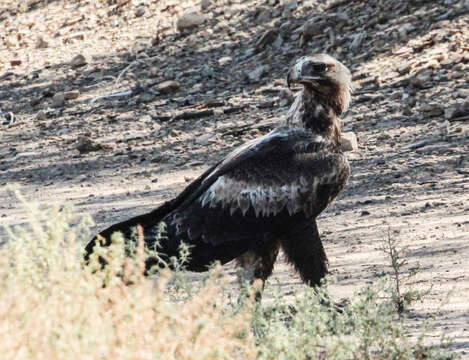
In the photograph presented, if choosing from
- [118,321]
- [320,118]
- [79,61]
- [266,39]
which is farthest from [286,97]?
[118,321]

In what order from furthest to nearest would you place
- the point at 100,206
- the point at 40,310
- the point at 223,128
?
the point at 223,128 < the point at 100,206 < the point at 40,310

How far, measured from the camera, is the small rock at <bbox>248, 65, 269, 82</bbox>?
12998mm

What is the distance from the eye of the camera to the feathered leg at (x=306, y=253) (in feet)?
21.8

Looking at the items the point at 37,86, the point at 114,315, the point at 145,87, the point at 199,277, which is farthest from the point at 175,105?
the point at 114,315

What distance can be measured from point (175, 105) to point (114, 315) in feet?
28.5

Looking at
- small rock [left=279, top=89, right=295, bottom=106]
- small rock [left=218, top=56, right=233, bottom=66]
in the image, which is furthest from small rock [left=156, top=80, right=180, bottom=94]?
small rock [left=279, top=89, right=295, bottom=106]

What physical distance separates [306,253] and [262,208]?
1.23ft

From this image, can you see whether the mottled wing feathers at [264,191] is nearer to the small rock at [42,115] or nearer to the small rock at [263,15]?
the small rock at [42,115]

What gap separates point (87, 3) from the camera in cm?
1683

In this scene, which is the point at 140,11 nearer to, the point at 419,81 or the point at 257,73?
the point at 257,73

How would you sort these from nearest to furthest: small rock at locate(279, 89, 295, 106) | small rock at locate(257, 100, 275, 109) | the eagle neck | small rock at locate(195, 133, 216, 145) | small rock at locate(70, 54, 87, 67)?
the eagle neck, small rock at locate(195, 133, 216, 145), small rock at locate(279, 89, 295, 106), small rock at locate(257, 100, 275, 109), small rock at locate(70, 54, 87, 67)

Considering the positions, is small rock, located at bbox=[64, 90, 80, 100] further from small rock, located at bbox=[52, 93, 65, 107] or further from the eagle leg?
the eagle leg

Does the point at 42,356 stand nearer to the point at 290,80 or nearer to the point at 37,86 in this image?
the point at 290,80

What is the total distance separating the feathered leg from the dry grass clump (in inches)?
84.3
